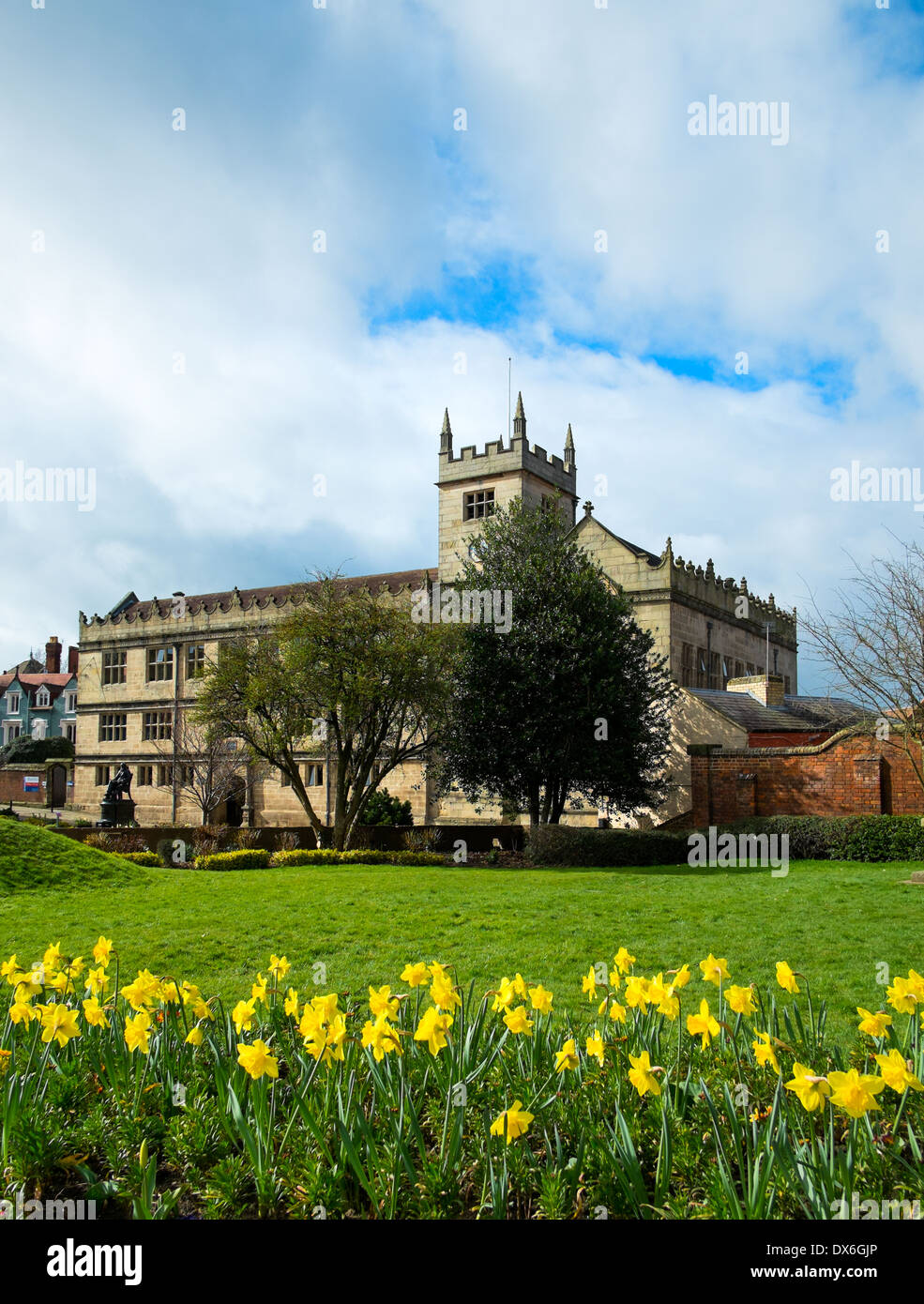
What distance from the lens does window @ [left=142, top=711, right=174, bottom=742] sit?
146 ft

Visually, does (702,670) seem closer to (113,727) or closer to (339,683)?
(339,683)

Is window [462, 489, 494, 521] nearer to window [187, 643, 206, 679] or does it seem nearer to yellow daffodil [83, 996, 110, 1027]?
window [187, 643, 206, 679]

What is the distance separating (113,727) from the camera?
46281 mm

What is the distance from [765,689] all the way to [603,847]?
534 inches

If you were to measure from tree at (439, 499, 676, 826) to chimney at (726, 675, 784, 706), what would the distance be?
7.39m

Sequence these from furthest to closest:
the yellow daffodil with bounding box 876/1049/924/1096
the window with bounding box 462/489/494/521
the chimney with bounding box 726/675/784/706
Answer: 1. the window with bounding box 462/489/494/521
2. the chimney with bounding box 726/675/784/706
3. the yellow daffodil with bounding box 876/1049/924/1096

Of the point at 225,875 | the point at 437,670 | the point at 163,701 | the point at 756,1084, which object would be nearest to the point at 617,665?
the point at 437,670

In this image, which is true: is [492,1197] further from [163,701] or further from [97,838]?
[163,701]

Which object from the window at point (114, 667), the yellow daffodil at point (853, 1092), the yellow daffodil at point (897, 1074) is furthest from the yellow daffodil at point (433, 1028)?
the window at point (114, 667)

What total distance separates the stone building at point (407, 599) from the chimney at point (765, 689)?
1592mm

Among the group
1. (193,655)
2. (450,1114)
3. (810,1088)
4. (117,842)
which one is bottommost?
(117,842)

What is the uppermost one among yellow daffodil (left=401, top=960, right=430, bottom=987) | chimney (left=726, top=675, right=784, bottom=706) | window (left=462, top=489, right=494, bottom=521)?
window (left=462, top=489, right=494, bottom=521)

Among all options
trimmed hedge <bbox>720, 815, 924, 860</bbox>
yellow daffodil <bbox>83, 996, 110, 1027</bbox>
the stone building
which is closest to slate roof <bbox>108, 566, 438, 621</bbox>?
the stone building

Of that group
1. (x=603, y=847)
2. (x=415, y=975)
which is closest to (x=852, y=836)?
(x=603, y=847)
